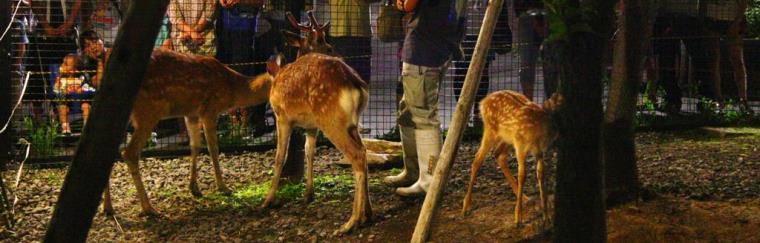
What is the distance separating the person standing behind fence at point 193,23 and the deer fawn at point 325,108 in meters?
2.81

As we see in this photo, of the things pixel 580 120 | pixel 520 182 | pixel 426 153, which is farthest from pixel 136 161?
pixel 580 120

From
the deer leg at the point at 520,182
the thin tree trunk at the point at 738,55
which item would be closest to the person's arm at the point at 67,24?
the deer leg at the point at 520,182

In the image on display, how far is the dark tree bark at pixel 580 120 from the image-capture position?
149 inches

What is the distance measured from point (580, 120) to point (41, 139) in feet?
21.1

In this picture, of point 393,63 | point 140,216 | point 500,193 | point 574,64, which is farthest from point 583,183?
point 393,63

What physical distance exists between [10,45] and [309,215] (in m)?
3.89

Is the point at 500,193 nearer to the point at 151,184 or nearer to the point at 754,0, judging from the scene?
the point at 151,184

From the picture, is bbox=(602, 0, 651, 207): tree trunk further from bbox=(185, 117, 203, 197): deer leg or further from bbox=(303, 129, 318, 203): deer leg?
bbox=(185, 117, 203, 197): deer leg

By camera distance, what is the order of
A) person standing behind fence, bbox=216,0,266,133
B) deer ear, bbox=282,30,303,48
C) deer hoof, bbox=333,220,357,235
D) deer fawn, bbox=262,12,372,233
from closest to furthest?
deer hoof, bbox=333,220,357,235
deer fawn, bbox=262,12,372,233
deer ear, bbox=282,30,303,48
person standing behind fence, bbox=216,0,266,133

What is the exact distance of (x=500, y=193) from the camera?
6582mm

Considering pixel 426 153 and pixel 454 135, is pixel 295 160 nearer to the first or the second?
pixel 426 153

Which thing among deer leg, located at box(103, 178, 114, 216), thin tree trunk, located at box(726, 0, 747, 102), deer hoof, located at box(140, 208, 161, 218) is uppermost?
thin tree trunk, located at box(726, 0, 747, 102)

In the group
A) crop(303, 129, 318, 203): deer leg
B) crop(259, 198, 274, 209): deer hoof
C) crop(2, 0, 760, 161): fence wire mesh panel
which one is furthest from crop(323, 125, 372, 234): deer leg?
crop(2, 0, 760, 161): fence wire mesh panel

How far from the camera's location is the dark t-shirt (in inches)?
259
